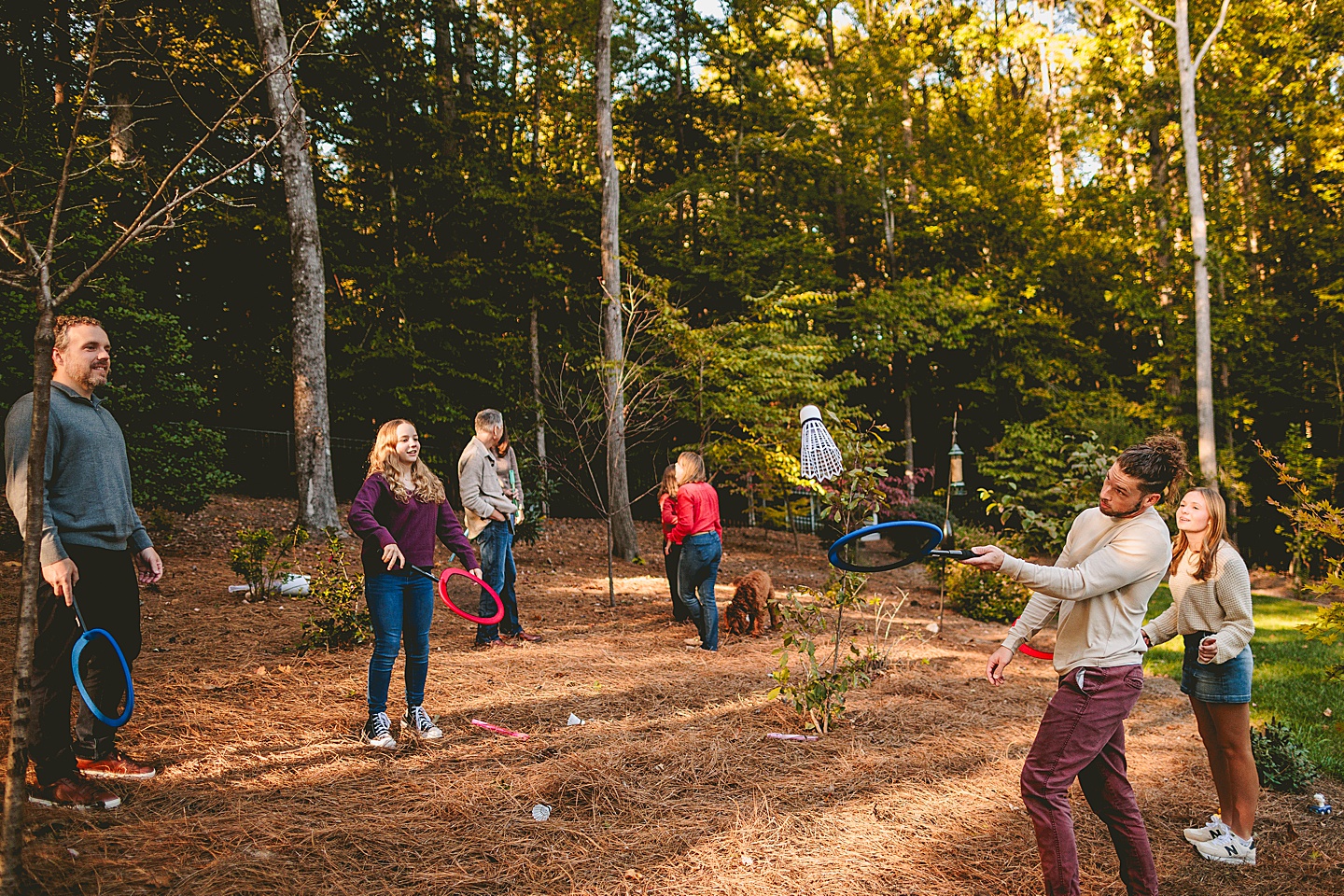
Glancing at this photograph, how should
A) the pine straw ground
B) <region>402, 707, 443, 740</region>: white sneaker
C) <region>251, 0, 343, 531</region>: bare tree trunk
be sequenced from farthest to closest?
<region>251, 0, 343, 531</region>: bare tree trunk, <region>402, 707, 443, 740</region>: white sneaker, the pine straw ground

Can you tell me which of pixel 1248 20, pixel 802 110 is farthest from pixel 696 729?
pixel 1248 20

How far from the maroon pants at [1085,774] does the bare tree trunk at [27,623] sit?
319cm

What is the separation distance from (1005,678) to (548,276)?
1269cm

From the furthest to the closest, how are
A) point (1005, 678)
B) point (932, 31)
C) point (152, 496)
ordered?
point (932, 31) < point (152, 496) < point (1005, 678)

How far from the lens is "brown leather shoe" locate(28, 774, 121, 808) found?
3320mm

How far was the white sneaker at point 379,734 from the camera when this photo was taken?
4379mm

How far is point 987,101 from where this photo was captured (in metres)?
19.1

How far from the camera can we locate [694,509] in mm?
6852

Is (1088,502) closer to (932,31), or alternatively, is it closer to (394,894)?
(394,894)

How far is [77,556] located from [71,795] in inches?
39.6

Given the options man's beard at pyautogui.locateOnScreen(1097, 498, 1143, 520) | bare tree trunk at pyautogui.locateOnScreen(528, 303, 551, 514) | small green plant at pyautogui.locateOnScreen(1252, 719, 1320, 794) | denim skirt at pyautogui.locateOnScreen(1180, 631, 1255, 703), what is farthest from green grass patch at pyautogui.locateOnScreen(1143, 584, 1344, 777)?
bare tree trunk at pyautogui.locateOnScreen(528, 303, 551, 514)

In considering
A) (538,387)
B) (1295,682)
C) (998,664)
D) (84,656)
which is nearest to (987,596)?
(1295,682)

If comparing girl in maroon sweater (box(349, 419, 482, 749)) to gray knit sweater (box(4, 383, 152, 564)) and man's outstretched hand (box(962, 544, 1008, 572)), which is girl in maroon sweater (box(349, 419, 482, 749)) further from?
man's outstretched hand (box(962, 544, 1008, 572))

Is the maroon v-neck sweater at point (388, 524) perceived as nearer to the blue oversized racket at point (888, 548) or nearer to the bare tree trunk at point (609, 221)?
the blue oversized racket at point (888, 548)
